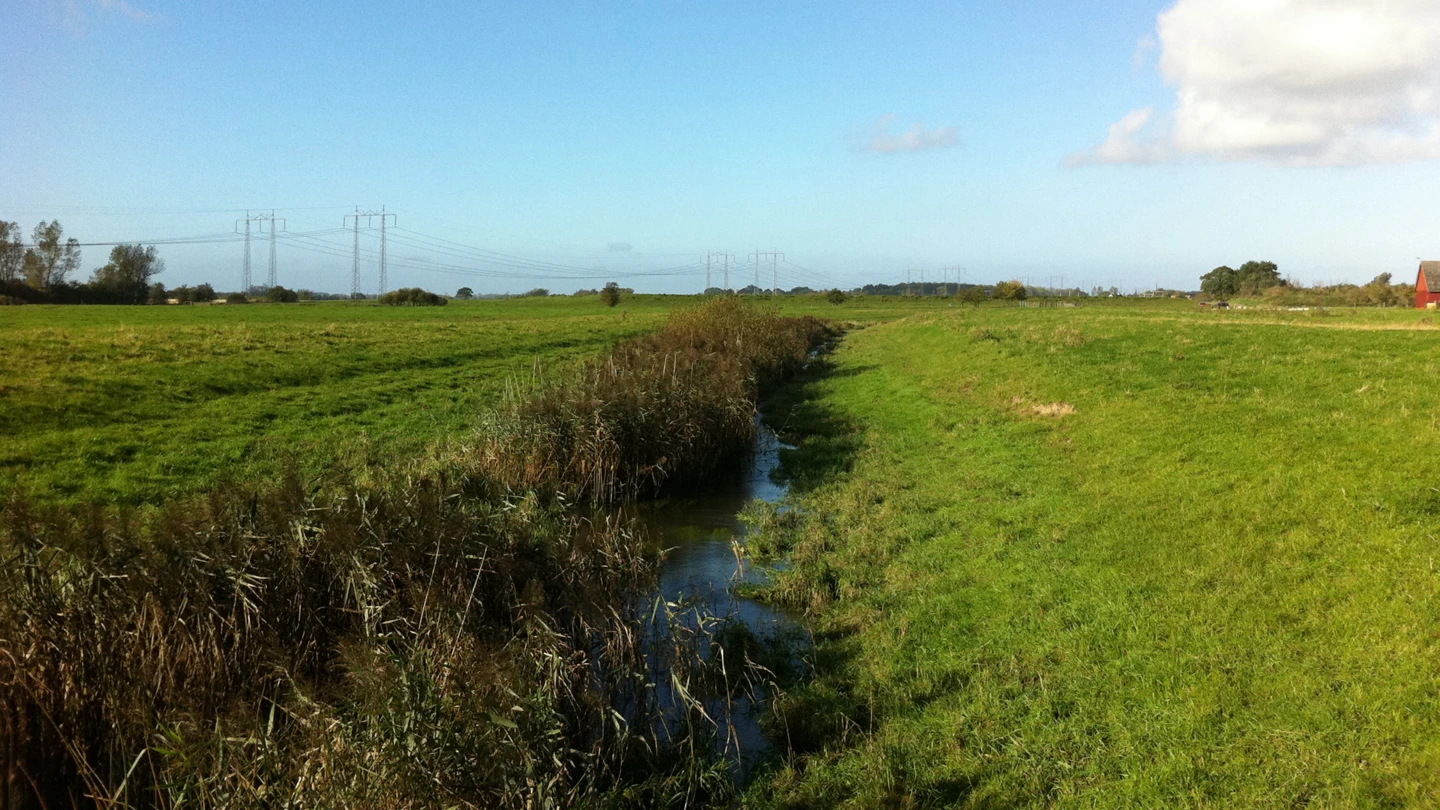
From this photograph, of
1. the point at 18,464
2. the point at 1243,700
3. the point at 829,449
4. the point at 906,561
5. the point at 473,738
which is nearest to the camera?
the point at 473,738

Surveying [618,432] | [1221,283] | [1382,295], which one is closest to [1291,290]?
[1382,295]

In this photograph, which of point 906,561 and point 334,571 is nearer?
point 334,571

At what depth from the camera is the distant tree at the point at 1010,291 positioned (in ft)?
377

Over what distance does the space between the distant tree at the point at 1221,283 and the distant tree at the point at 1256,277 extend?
59 cm

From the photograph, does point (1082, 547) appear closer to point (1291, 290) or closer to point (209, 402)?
point (209, 402)

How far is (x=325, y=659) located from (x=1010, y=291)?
Answer: 117881mm

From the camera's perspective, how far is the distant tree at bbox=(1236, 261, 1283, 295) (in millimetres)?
95875

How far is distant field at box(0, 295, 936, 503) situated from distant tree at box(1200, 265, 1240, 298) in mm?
99158

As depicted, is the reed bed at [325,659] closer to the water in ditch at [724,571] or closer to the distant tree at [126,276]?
the water in ditch at [724,571]

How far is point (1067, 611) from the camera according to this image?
893 cm

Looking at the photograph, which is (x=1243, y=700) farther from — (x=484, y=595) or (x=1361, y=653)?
(x=484, y=595)

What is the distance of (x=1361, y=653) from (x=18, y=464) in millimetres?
18992

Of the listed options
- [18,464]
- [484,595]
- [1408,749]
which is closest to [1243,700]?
[1408,749]

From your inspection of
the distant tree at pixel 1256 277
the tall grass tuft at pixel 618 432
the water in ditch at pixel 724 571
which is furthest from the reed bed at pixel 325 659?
the distant tree at pixel 1256 277
